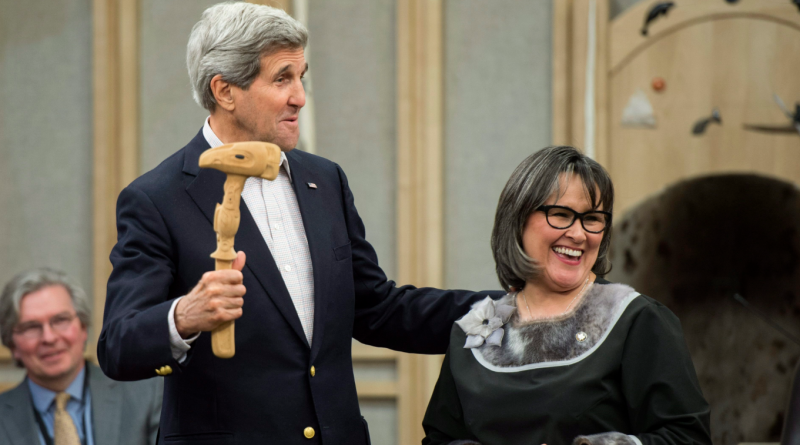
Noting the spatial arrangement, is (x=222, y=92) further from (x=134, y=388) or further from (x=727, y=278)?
(x=727, y=278)

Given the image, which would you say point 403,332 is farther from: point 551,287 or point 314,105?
point 314,105

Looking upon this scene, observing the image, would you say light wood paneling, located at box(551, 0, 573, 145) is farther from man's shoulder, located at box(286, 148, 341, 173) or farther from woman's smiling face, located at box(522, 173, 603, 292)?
woman's smiling face, located at box(522, 173, 603, 292)

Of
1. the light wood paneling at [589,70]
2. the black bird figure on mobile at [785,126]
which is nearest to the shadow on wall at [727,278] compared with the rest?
the black bird figure on mobile at [785,126]

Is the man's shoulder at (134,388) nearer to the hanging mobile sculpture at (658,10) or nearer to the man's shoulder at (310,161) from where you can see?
the man's shoulder at (310,161)

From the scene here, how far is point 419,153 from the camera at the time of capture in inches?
140

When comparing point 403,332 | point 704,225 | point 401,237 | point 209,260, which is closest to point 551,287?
point 403,332

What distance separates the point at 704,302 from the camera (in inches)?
143

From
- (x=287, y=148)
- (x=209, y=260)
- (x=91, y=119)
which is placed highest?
(x=91, y=119)

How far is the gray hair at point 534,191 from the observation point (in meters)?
1.54

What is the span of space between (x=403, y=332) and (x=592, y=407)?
2.05ft

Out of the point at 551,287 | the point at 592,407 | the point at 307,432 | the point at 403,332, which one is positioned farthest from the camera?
the point at 403,332

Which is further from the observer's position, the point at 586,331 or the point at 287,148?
the point at 287,148

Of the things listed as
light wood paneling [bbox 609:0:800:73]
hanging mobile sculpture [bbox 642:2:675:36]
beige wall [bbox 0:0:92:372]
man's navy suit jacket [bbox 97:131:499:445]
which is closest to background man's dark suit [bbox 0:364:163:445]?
man's navy suit jacket [bbox 97:131:499:445]

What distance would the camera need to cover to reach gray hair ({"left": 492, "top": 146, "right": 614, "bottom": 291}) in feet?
5.04
